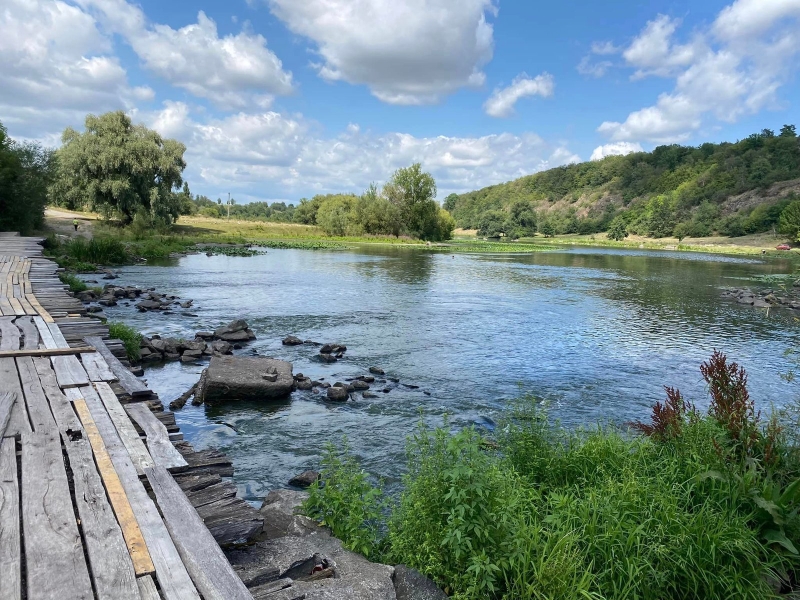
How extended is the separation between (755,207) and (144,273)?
154m

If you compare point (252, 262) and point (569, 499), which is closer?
point (569, 499)

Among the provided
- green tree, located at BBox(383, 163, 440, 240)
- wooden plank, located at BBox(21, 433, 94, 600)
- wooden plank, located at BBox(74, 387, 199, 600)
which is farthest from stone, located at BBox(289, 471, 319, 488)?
green tree, located at BBox(383, 163, 440, 240)

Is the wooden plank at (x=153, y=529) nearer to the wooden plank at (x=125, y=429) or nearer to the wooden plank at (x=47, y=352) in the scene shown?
the wooden plank at (x=125, y=429)

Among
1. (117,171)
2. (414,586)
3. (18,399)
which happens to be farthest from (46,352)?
(117,171)

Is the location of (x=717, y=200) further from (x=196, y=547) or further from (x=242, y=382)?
(x=196, y=547)

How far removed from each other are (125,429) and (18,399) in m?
1.77

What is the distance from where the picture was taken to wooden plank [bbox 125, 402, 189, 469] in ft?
18.4

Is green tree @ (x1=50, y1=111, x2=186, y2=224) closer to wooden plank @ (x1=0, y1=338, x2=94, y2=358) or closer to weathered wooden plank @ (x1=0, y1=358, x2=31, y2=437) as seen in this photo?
wooden plank @ (x1=0, y1=338, x2=94, y2=358)

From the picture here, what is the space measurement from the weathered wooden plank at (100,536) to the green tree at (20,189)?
4054 cm

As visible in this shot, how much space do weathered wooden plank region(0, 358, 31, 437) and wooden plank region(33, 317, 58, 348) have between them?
111 cm

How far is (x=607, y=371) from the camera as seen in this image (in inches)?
633

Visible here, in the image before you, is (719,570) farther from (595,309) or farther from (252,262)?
(252,262)

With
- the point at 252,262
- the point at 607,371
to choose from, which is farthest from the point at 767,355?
the point at 252,262

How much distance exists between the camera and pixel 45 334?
1040cm
